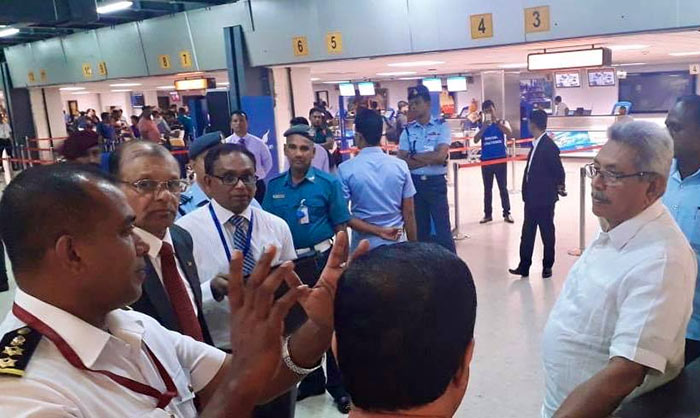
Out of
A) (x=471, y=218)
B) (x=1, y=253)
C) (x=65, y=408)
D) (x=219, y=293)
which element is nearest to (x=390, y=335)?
(x=65, y=408)

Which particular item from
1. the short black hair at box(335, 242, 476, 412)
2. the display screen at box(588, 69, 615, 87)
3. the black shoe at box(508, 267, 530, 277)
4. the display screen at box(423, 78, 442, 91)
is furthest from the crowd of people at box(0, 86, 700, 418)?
the display screen at box(588, 69, 615, 87)

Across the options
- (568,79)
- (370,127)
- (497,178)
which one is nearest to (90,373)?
(370,127)

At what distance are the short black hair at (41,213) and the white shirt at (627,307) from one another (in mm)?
1318

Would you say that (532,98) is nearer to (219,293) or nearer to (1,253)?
(1,253)

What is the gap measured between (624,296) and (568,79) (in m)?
18.5

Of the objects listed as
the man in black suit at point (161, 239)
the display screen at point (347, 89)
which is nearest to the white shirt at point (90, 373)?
the man in black suit at point (161, 239)

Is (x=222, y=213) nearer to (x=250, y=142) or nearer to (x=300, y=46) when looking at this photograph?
(x=250, y=142)

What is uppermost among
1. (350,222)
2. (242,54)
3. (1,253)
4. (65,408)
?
(242,54)

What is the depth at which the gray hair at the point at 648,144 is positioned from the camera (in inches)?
66.6

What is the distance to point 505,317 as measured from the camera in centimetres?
445

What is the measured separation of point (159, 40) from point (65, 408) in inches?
414

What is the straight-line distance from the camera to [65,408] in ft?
3.12

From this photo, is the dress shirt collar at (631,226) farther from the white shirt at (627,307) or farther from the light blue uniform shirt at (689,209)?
the light blue uniform shirt at (689,209)

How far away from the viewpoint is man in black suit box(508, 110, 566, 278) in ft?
17.0
